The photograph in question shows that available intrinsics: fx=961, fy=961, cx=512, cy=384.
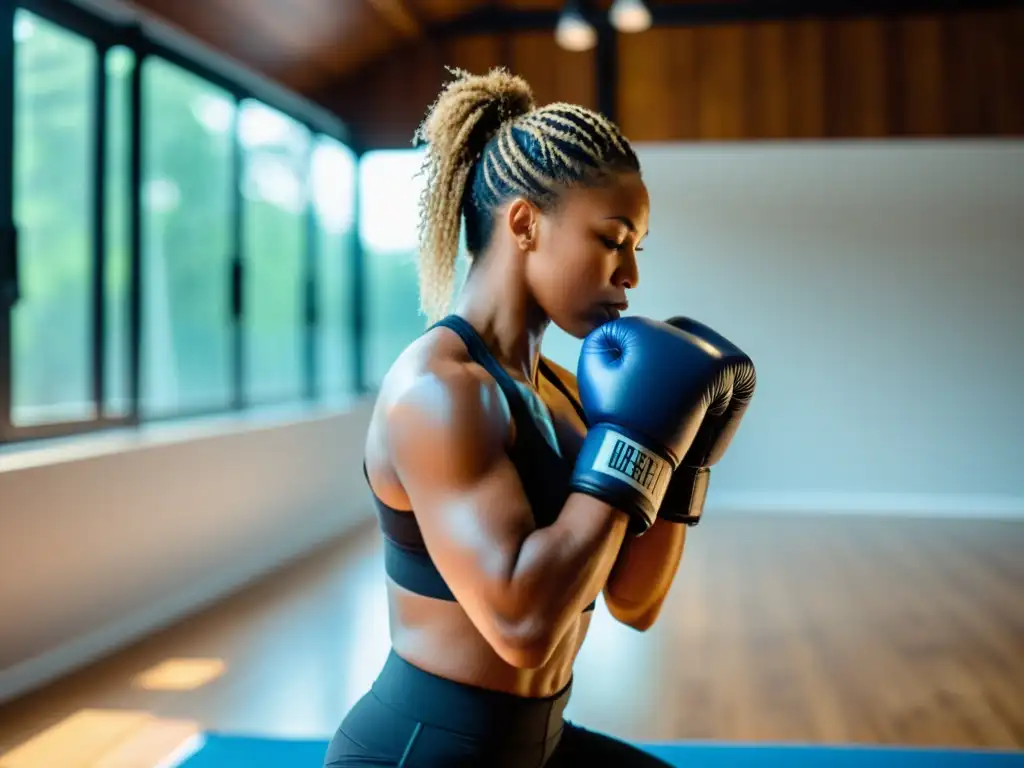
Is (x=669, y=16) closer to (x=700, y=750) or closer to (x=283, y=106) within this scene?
(x=283, y=106)

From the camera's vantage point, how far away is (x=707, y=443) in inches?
42.2

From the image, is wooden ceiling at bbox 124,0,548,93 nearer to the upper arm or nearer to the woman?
the woman

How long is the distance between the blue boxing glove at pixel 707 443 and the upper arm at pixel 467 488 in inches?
11.0

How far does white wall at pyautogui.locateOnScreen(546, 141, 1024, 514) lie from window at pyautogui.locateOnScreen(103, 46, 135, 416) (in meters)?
3.62

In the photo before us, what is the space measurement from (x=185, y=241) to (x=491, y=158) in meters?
3.49

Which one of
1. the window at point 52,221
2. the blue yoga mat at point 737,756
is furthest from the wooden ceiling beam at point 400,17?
the blue yoga mat at point 737,756

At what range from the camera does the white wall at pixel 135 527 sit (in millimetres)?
2742

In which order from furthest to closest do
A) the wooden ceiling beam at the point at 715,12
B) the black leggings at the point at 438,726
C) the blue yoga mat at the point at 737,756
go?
the wooden ceiling beam at the point at 715,12
the blue yoga mat at the point at 737,756
the black leggings at the point at 438,726

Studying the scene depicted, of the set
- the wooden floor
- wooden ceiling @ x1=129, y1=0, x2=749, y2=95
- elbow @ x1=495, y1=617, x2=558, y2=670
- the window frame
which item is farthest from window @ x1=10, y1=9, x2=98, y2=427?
elbow @ x1=495, y1=617, x2=558, y2=670

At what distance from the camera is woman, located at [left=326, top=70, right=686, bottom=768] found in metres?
0.81

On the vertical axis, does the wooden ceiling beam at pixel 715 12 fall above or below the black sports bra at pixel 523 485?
above

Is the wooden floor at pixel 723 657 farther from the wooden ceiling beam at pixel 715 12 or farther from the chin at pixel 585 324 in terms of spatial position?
the wooden ceiling beam at pixel 715 12

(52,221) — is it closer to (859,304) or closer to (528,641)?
(528,641)

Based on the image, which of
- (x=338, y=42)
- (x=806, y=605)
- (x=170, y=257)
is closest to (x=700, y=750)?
(x=806, y=605)
